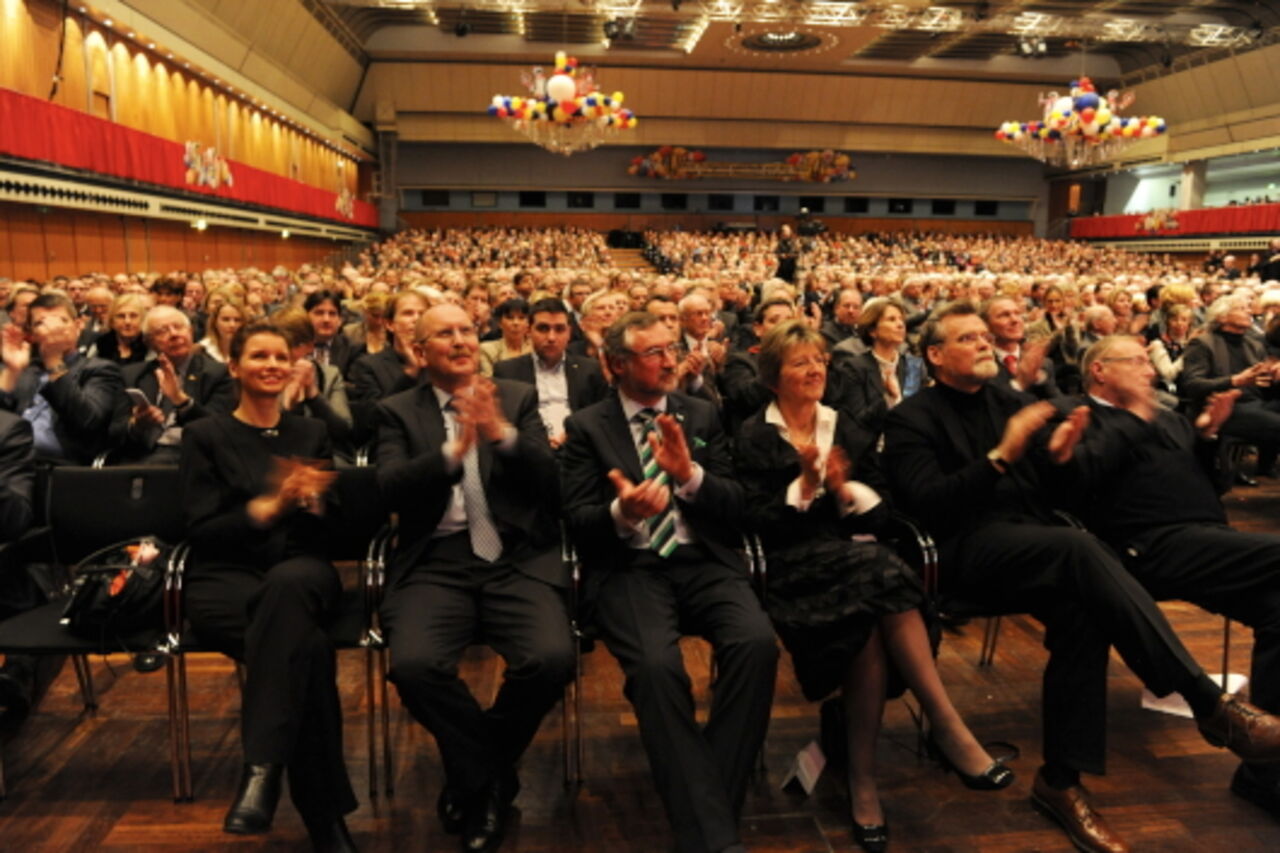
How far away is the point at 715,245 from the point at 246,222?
35.0 feet

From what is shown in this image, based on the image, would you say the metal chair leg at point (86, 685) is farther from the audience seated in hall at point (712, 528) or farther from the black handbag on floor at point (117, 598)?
the black handbag on floor at point (117, 598)

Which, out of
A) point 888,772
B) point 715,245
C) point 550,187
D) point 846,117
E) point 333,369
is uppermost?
point 846,117

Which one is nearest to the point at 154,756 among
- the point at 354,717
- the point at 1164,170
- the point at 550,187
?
the point at 354,717

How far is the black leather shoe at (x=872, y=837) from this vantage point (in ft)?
7.52

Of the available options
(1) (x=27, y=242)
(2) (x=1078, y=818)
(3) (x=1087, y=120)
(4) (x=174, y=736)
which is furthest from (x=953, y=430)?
(3) (x=1087, y=120)

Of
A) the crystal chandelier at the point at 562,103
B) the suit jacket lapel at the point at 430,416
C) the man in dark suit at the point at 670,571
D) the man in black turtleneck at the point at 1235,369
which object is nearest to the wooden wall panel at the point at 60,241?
the crystal chandelier at the point at 562,103

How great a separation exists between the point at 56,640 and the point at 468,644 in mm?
1114

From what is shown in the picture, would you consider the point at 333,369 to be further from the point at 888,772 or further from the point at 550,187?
the point at 550,187

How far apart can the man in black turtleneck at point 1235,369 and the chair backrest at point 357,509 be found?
432 centimetres

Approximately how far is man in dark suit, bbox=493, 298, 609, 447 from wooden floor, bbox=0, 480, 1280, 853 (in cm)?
137

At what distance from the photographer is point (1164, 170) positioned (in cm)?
2702

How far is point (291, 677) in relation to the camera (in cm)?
220

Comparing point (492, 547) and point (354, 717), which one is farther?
point (354, 717)

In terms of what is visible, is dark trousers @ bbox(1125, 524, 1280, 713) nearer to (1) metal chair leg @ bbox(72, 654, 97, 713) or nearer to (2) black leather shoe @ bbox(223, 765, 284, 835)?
(2) black leather shoe @ bbox(223, 765, 284, 835)
